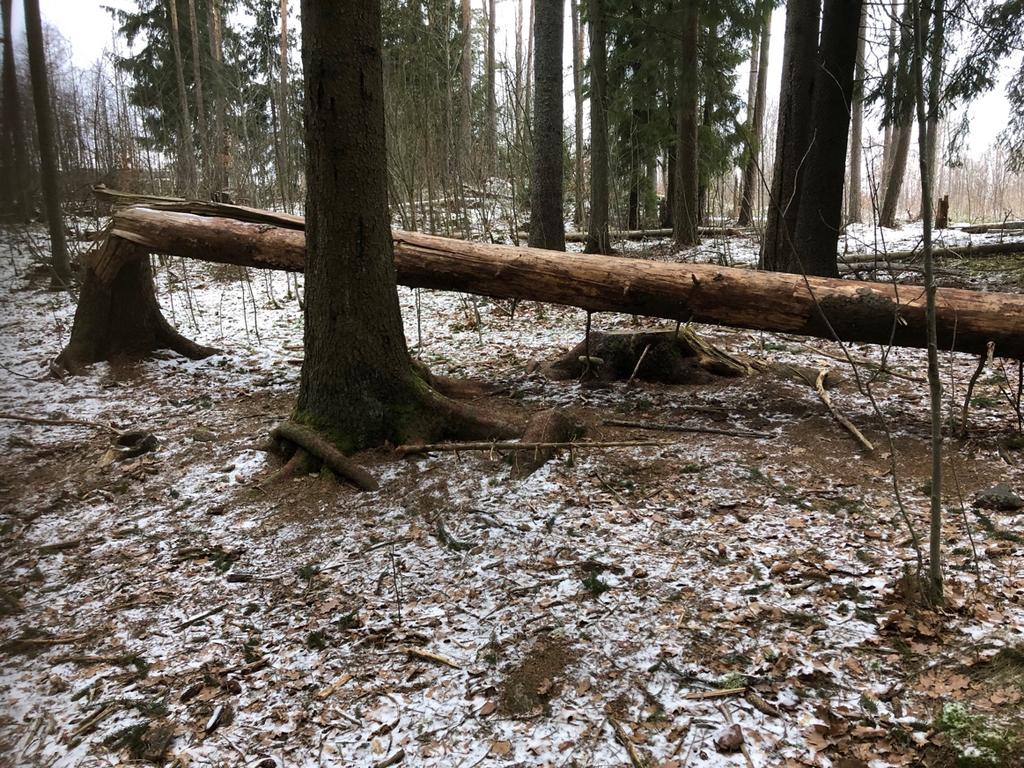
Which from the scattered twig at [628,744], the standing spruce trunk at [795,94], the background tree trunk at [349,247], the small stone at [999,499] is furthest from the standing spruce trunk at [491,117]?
the scattered twig at [628,744]

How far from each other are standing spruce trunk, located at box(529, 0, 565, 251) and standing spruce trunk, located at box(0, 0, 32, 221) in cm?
879

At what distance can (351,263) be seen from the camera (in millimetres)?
4273

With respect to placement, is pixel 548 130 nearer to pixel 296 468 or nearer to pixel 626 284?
pixel 626 284

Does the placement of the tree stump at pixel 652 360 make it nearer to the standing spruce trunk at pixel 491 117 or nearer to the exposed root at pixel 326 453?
the exposed root at pixel 326 453

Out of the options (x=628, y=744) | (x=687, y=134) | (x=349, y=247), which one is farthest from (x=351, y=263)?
(x=687, y=134)

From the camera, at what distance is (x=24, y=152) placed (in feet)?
2.93

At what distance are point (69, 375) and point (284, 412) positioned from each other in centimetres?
280

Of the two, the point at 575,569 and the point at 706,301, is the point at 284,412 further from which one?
the point at 706,301

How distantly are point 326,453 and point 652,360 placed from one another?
10.7 ft

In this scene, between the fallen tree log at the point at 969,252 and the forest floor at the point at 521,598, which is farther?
the fallen tree log at the point at 969,252

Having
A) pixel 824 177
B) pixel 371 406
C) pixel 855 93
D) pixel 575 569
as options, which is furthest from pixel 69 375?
pixel 855 93

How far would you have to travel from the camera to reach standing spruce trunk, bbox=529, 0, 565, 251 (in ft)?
29.8

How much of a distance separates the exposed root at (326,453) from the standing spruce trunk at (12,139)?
133 inches

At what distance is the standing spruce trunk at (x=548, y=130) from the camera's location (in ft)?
29.8
